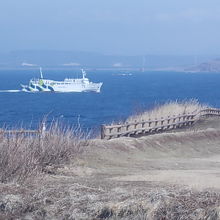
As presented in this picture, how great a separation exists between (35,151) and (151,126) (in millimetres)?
17231

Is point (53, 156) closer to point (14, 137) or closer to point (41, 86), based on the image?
point (14, 137)

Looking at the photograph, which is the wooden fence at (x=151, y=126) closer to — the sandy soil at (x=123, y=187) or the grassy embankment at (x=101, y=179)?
the grassy embankment at (x=101, y=179)

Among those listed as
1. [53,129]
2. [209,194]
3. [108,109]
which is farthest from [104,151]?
[108,109]

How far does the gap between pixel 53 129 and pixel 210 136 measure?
42.3ft

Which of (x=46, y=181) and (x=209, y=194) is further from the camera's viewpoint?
(x=46, y=181)

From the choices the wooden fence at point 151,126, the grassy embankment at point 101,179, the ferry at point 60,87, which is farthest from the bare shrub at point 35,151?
the ferry at point 60,87

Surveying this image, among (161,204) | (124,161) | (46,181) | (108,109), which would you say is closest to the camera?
(161,204)

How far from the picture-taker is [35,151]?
60.1 ft

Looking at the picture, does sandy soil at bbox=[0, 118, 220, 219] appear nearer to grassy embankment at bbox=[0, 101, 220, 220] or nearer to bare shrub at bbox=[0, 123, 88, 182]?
grassy embankment at bbox=[0, 101, 220, 220]

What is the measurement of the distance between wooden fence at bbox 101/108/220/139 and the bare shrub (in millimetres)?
7840

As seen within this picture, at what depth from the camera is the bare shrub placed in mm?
16406

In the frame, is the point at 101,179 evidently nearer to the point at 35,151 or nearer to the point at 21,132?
the point at 35,151

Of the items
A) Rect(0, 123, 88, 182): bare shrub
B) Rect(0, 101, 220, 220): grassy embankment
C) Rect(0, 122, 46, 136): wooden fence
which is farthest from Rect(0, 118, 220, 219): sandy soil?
Rect(0, 122, 46, 136): wooden fence

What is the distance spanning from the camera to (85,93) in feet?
440
